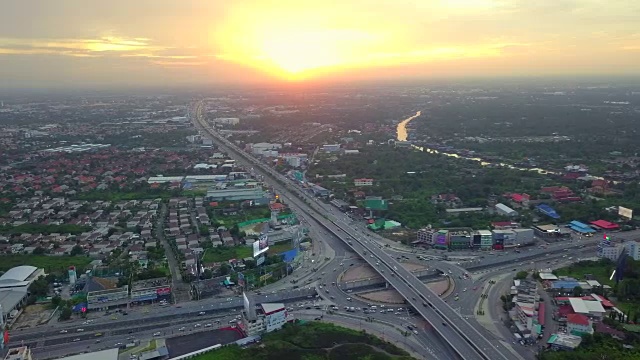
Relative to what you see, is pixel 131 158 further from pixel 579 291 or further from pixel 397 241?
pixel 579 291

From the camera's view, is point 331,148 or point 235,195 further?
point 331,148

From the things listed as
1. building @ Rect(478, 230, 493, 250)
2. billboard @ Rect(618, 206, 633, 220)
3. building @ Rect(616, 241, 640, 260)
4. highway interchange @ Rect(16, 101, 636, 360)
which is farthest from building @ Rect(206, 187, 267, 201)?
billboard @ Rect(618, 206, 633, 220)

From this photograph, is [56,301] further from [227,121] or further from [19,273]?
[227,121]

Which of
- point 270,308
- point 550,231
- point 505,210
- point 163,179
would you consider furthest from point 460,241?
point 163,179

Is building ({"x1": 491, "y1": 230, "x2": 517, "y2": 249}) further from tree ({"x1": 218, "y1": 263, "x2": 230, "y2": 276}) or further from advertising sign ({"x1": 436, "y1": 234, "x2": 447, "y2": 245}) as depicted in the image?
tree ({"x1": 218, "y1": 263, "x2": 230, "y2": 276})

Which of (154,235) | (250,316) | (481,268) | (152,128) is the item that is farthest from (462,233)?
(152,128)
